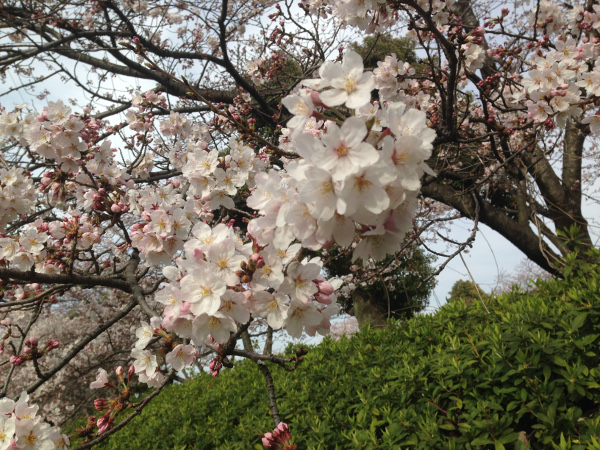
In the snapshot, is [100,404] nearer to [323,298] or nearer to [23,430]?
[23,430]

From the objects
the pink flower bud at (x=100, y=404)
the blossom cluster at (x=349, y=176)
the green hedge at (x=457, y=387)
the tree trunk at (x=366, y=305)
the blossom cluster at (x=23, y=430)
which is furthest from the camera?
the tree trunk at (x=366, y=305)

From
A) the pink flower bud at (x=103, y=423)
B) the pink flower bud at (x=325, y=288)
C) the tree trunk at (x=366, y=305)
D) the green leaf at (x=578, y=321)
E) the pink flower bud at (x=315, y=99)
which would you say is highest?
the tree trunk at (x=366, y=305)

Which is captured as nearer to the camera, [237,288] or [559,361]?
[237,288]

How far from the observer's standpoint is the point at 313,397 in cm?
286

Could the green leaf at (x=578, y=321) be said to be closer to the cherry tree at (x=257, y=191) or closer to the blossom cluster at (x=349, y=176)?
the cherry tree at (x=257, y=191)

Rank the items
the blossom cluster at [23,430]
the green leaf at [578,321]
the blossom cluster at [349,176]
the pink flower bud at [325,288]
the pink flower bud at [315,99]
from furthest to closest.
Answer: the green leaf at [578,321] → the blossom cluster at [23,430] → the pink flower bud at [325,288] → the pink flower bud at [315,99] → the blossom cluster at [349,176]

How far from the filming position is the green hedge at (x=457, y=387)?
5.90ft

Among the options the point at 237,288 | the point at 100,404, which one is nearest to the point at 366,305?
the point at 100,404

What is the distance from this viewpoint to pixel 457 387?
6.73ft

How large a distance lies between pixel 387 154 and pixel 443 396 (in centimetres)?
184

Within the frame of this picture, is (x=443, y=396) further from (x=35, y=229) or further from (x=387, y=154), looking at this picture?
(x=35, y=229)

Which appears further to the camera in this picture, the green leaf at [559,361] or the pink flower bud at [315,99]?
the green leaf at [559,361]

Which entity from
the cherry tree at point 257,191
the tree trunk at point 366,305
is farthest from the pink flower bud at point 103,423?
the tree trunk at point 366,305

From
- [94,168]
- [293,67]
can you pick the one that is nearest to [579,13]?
[94,168]
